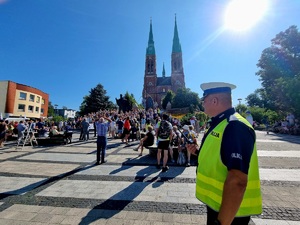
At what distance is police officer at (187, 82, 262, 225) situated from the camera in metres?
1.41

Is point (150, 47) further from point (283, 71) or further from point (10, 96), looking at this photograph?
point (283, 71)

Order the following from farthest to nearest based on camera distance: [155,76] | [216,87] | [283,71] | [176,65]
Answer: [155,76]
[176,65]
[283,71]
[216,87]

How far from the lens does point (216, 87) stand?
193 centimetres

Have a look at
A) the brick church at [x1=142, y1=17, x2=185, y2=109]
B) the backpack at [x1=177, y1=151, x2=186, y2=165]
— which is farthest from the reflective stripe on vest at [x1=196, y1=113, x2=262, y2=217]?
the brick church at [x1=142, y1=17, x2=185, y2=109]

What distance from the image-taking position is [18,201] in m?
4.23

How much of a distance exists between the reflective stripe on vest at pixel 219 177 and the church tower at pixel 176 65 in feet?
277

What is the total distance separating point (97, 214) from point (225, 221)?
294cm

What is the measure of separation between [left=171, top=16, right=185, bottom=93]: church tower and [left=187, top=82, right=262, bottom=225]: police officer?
84.0 meters

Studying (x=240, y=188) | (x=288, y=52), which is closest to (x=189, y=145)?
(x=240, y=188)

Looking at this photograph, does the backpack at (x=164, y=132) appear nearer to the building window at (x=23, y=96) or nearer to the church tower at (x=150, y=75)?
the building window at (x=23, y=96)

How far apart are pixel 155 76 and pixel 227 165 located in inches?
3519

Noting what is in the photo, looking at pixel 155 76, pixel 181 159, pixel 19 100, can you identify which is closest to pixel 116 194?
pixel 181 159

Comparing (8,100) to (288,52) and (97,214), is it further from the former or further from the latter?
(288,52)

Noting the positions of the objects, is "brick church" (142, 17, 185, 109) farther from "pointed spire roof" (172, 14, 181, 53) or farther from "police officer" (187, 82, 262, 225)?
"police officer" (187, 82, 262, 225)
